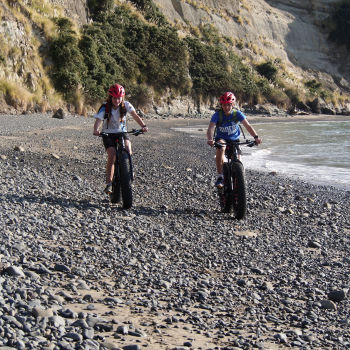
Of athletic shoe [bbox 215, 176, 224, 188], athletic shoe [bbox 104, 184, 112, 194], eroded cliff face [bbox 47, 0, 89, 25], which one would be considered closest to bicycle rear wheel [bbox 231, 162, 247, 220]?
athletic shoe [bbox 215, 176, 224, 188]

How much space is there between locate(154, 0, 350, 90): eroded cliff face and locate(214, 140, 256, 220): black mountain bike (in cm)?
4694

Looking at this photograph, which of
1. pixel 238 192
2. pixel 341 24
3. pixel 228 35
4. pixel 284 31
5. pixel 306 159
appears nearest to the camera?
pixel 238 192

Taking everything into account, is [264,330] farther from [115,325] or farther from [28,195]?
[28,195]

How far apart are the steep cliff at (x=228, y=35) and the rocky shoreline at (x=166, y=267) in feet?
51.0

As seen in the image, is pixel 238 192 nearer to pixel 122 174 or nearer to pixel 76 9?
pixel 122 174

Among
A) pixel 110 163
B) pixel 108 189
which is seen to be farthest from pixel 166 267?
pixel 110 163

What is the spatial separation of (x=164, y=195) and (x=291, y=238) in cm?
281

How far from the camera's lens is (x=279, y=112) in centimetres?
4722

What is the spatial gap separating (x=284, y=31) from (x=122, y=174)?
65128 mm

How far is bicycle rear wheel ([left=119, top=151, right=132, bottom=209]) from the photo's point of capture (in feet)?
25.1

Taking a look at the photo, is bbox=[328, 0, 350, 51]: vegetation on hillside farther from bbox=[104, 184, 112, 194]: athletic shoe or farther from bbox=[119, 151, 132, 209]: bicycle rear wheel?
bbox=[104, 184, 112, 194]: athletic shoe

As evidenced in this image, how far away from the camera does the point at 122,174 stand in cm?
782

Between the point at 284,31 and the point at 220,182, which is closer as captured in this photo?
the point at 220,182

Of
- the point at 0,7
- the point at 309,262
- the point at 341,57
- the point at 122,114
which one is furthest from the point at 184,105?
the point at 341,57
